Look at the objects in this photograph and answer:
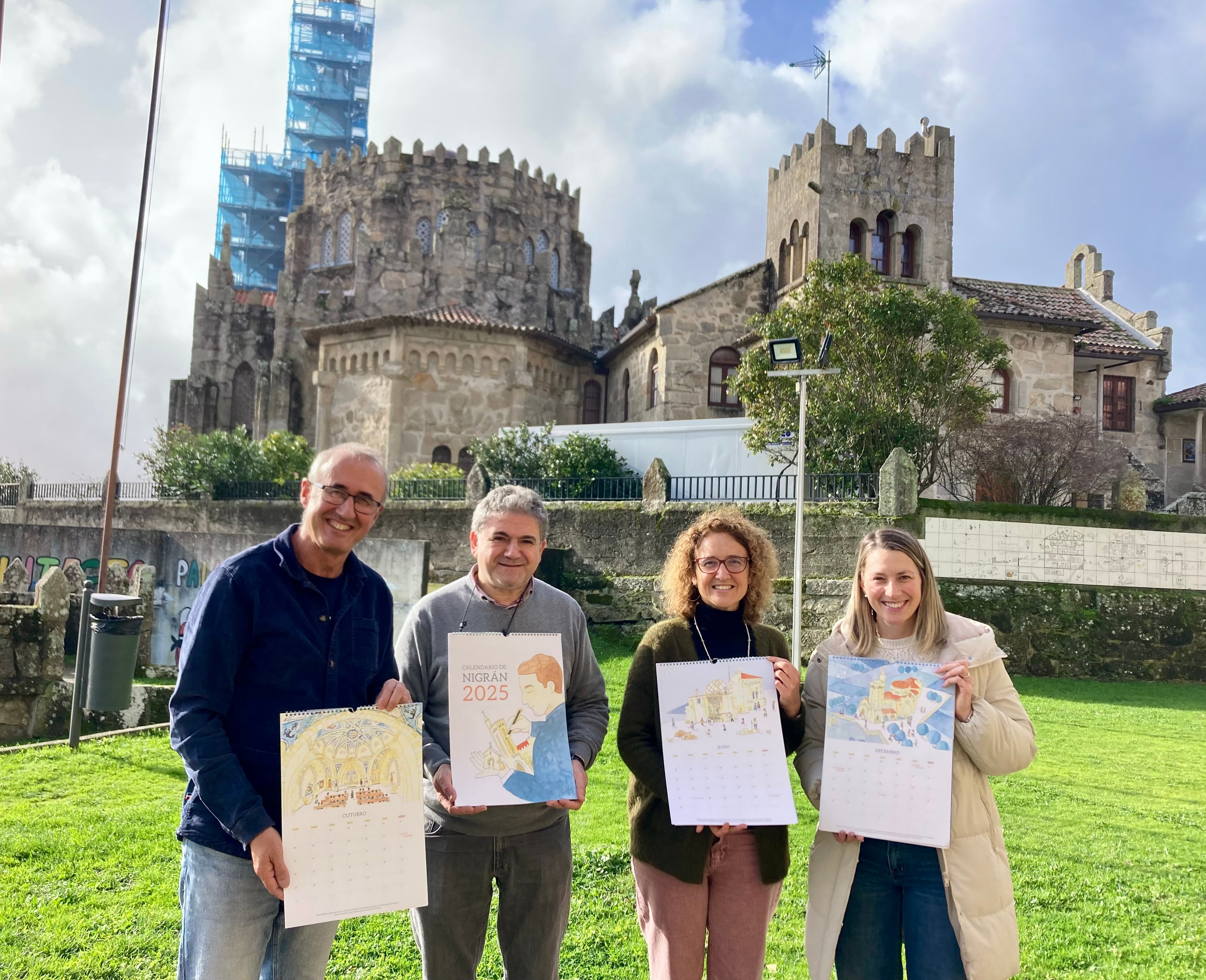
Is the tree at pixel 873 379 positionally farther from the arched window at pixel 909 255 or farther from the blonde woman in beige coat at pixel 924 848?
the blonde woman in beige coat at pixel 924 848

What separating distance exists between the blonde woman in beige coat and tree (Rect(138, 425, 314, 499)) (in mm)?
25709

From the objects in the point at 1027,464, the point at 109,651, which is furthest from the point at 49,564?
the point at 1027,464

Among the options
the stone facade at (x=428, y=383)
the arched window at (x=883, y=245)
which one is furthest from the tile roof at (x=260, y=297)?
the arched window at (x=883, y=245)

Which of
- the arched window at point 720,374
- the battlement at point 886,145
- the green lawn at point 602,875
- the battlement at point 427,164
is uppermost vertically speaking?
the battlement at point 427,164

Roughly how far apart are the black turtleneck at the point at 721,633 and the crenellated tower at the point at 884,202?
928 inches

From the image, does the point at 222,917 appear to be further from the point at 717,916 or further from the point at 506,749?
the point at 717,916

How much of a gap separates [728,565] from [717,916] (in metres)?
1.43

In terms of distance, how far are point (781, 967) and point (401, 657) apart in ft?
9.36

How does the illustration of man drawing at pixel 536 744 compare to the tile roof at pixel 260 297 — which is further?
the tile roof at pixel 260 297

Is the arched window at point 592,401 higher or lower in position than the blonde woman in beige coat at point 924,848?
higher

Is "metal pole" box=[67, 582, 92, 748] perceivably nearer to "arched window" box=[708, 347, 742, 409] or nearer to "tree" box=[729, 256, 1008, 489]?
"tree" box=[729, 256, 1008, 489]

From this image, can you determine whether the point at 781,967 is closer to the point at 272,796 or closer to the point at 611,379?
the point at 272,796

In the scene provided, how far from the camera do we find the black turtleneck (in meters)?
3.73

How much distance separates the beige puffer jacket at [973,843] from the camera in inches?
129
